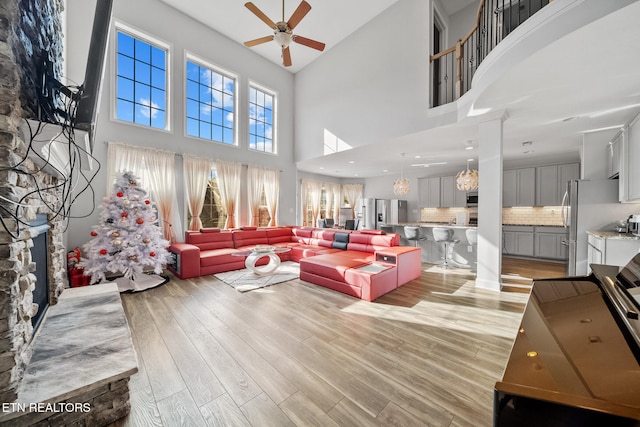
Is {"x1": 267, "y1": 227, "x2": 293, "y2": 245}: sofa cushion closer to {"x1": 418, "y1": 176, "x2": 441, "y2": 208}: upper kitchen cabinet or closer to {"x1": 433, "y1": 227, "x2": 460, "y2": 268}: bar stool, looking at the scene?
{"x1": 433, "y1": 227, "x2": 460, "y2": 268}: bar stool

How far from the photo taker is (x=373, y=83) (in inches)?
207

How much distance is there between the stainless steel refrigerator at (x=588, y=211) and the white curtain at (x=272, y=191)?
6.37 metres

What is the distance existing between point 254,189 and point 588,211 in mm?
6878

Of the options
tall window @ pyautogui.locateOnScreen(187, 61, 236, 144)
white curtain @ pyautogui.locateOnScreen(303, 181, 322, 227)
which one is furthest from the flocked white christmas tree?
white curtain @ pyautogui.locateOnScreen(303, 181, 322, 227)

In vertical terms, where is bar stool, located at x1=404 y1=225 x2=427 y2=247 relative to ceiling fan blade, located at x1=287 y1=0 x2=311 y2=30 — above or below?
below

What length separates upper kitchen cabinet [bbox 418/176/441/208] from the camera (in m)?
8.11

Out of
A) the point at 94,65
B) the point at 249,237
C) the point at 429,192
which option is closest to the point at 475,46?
the point at 429,192

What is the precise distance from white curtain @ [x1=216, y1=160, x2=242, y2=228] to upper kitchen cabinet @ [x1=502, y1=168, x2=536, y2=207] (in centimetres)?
736

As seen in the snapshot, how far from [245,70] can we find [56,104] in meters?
5.84

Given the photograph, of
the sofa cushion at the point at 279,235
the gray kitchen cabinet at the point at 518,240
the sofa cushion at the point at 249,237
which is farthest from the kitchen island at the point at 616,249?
the sofa cushion at the point at 249,237

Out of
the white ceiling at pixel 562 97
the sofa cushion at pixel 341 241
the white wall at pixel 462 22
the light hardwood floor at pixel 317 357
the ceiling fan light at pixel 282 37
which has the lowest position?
the light hardwood floor at pixel 317 357

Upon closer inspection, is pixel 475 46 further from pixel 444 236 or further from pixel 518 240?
pixel 518 240

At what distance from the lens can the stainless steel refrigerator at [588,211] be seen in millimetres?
3842

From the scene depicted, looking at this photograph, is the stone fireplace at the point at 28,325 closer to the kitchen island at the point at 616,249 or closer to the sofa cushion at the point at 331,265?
the sofa cushion at the point at 331,265
